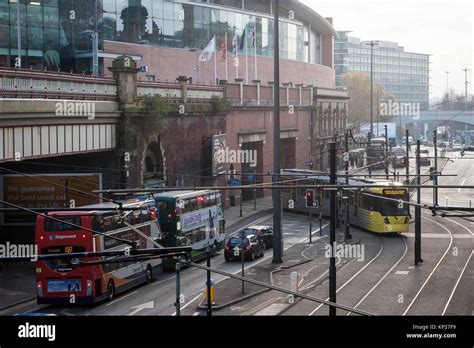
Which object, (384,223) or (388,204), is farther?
(384,223)

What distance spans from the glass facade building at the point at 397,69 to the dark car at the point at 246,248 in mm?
129563

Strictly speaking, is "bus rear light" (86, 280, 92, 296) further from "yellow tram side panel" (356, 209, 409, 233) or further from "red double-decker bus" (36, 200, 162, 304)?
"yellow tram side panel" (356, 209, 409, 233)

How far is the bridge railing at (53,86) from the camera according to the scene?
2878 cm

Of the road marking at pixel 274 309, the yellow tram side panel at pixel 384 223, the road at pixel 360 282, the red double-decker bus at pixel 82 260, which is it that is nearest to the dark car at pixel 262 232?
the road at pixel 360 282

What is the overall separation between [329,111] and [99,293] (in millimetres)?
58347

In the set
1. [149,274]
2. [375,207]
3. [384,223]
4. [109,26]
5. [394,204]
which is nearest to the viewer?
[149,274]

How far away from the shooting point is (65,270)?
26250mm

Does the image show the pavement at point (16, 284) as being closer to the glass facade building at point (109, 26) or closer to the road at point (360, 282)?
the road at point (360, 282)

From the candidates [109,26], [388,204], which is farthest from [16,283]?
[109,26]

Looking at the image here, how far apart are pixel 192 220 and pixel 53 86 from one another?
9.01m

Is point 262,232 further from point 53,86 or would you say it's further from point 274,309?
point 274,309
